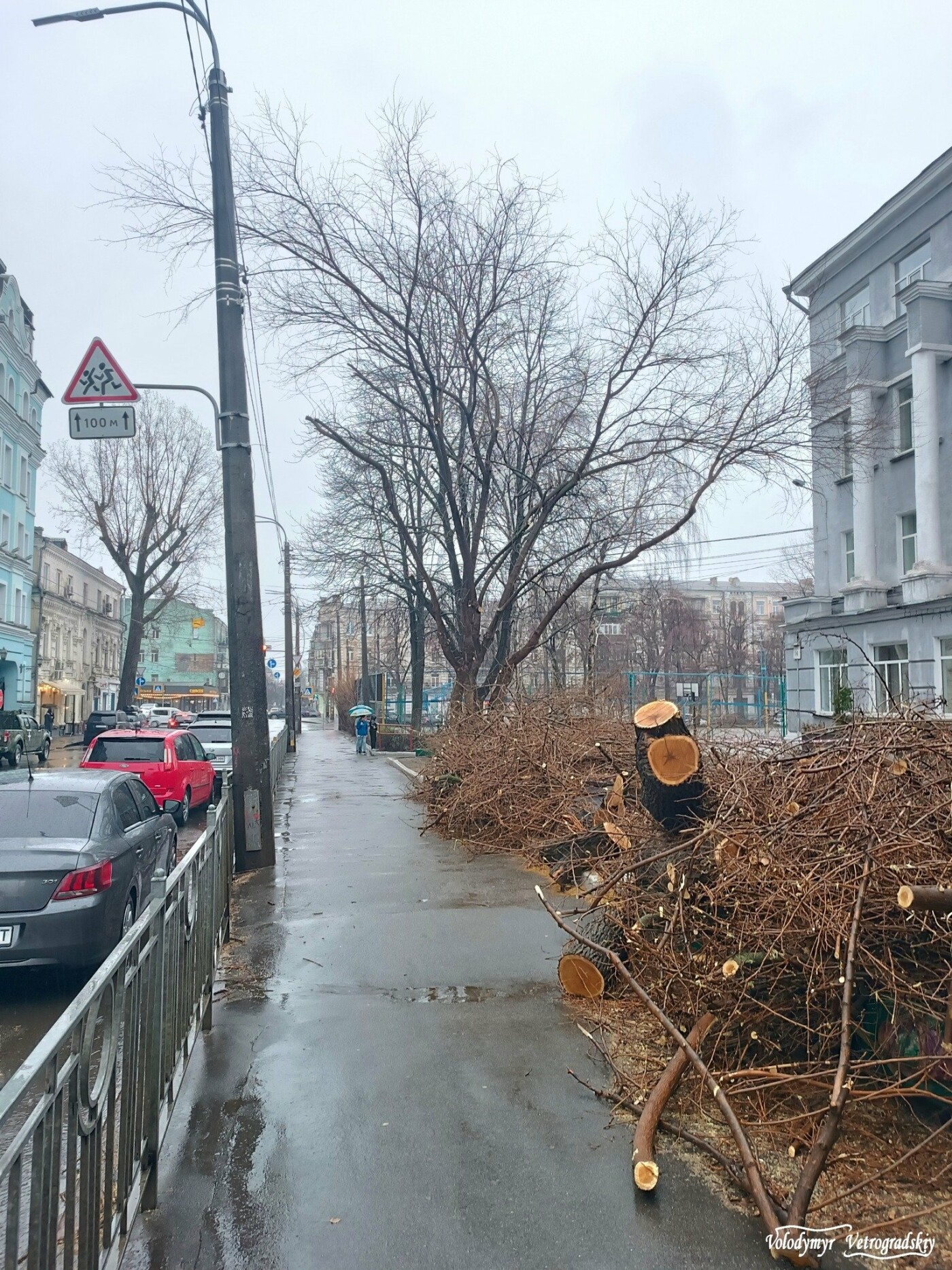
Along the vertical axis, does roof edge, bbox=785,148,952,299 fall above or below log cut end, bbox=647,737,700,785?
above

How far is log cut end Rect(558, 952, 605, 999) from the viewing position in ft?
18.2

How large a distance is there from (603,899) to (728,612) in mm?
73487

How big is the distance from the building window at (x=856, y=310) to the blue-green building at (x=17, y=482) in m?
34.0

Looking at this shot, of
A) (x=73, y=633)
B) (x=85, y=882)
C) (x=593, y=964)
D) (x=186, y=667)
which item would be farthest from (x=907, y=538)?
(x=186, y=667)

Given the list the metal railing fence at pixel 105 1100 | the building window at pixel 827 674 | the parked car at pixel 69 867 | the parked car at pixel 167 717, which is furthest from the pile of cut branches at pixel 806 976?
the parked car at pixel 167 717

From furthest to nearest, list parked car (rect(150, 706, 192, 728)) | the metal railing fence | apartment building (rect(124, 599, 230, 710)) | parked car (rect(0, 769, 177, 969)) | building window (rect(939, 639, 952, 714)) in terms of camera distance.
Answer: apartment building (rect(124, 599, 230, 710))
parked car (rect(150, 706, 192, 728))
building window (rect(939, 639, 952, 714))
parked car (rect(0, 769, 177, 969))
the metal railing fence

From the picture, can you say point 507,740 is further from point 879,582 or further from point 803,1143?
point 879,582

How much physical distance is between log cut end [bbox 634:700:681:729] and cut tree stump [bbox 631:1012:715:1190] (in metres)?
2.11

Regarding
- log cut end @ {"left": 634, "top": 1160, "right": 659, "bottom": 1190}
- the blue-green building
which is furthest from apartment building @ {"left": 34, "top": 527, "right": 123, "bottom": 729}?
log cut end @ {"left": 634, "top": 1160, "right": 659, "bottom": 1190}

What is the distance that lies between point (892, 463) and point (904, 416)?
4.54 feet

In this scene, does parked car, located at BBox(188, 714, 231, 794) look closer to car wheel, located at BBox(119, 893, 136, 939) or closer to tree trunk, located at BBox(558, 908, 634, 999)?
car wheel, located at BBox(119, 893, 136, 939)

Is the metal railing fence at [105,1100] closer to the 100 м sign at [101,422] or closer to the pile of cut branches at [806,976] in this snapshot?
the pile of cut branches at [806,976]

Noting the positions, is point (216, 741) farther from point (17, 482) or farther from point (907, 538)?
point (17, 482)

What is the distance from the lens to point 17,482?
46125mm
